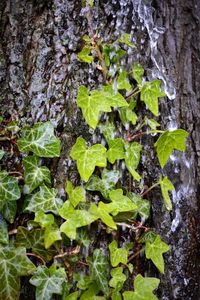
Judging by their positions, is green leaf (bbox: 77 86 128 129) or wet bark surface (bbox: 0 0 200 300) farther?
wet bark surface (bbox: 0 0 200 300)

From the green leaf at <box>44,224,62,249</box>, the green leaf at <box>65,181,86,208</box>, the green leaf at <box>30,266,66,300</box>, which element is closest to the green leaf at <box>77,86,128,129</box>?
the green leaf at <box>65,181,86,208</box>

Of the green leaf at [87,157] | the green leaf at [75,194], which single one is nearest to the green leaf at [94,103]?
the green leaf at [87,157]

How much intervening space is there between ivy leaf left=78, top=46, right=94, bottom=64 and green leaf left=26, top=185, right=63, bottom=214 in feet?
1.37

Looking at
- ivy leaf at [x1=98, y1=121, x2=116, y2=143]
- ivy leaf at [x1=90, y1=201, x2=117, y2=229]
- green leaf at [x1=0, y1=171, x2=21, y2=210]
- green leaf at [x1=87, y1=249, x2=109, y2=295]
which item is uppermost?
ivy leaf at [x1=98, y1=121, x2=116, y2=143]

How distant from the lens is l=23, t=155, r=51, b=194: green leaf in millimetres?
949

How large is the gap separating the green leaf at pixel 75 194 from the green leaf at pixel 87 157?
0.05m

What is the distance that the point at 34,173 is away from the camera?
3.15 feet

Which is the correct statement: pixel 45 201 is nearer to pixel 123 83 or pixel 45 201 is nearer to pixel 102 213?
pixel 102 213

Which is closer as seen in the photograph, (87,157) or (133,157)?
(87,157)

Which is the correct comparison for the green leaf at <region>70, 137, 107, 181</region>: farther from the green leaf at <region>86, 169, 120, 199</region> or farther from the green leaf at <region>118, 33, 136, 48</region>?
the green leaf at <region>118, 33, 136, 48</region>

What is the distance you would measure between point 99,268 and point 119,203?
0.19 m

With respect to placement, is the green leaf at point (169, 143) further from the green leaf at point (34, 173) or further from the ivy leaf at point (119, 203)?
the green leaf at point (34, 173)

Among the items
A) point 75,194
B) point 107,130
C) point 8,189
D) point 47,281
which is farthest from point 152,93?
point 47,281

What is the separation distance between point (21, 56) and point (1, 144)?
1.01 ft
